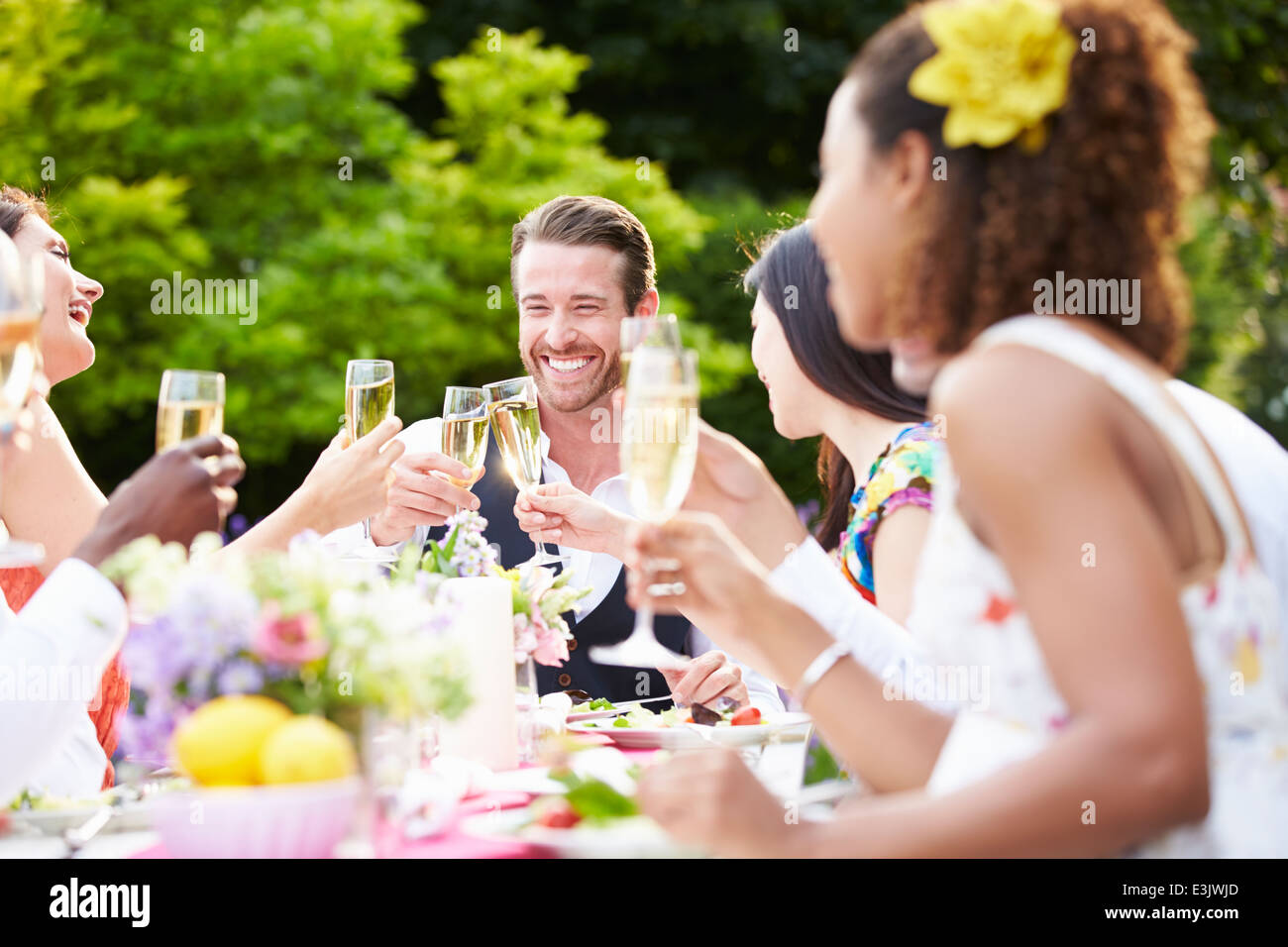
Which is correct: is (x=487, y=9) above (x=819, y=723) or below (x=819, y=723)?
above

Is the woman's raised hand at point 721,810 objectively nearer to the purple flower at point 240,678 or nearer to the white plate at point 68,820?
the purple flower at point 240,678

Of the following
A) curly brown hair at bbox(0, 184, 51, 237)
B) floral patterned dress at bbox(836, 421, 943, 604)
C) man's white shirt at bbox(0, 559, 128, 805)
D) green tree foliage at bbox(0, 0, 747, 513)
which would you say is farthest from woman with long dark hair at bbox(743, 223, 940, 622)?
green tree foliage at bbox(0, 0, 747, 513)

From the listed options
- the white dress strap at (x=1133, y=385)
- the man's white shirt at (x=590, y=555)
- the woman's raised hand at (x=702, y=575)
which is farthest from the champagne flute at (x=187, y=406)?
the white dress strap at (x=1133, y=385)

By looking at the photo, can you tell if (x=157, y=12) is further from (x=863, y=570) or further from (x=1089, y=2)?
(x=1089, y=2)

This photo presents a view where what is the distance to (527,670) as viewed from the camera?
8.46 ft

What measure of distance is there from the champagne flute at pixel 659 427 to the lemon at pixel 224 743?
534mm

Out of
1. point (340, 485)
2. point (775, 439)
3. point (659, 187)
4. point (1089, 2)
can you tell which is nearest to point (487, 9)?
point (659, 187)

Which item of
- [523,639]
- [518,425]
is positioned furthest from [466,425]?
[523,639]

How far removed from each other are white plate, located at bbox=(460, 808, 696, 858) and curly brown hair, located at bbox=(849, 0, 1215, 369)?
0.68m

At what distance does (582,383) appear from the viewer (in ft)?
14.2

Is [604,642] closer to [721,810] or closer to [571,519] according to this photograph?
[571,519]

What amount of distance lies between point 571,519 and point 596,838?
1.57 metres
